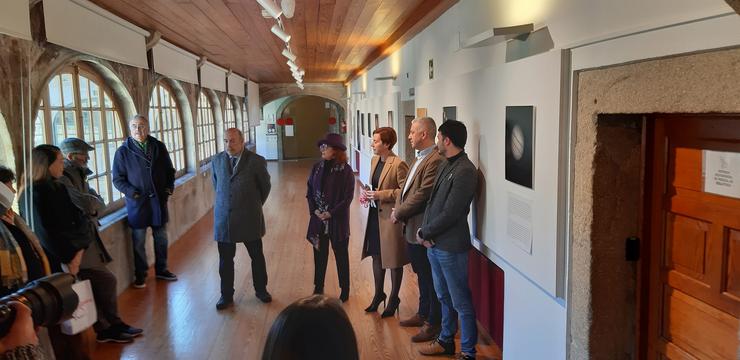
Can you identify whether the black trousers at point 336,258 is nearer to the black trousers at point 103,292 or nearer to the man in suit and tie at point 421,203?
the man in suit and tie at point 421,203

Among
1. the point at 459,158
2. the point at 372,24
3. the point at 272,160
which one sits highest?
the point at 372,24

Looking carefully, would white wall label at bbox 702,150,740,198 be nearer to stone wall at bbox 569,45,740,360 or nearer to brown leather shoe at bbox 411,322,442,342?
stone wall at bbox 569,45,740,360

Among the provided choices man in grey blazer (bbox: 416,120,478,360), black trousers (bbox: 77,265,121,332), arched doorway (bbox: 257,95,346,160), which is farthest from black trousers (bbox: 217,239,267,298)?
arched doorway (bbox: 257,95,346,160)

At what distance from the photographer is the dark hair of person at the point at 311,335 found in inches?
40.7

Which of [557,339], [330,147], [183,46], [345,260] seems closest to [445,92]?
[330,147]

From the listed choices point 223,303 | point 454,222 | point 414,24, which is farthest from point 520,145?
point 414,24

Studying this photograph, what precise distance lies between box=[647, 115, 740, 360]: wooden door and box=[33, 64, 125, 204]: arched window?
445cm

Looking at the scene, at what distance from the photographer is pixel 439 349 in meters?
4.23

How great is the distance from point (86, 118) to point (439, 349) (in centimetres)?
417

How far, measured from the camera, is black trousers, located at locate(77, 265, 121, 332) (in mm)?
4289

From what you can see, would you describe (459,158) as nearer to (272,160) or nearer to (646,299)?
(646,299)

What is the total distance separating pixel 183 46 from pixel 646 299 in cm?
798

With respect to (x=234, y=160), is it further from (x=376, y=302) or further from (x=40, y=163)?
(x=376, y=302)

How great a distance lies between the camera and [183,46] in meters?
8.84
